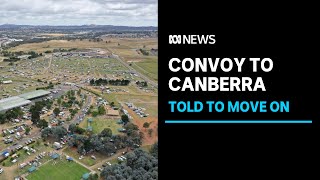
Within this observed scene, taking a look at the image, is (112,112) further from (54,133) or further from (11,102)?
(11,102)

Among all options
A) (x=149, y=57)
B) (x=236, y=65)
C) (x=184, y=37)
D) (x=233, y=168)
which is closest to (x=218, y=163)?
(x=233, y=168)

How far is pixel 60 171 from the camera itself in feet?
97.9

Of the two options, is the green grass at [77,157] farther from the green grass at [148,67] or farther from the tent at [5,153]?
the green grass at [148,67]

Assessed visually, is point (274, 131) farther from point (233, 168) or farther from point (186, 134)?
point (186, 134)

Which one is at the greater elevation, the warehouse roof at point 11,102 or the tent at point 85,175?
the warehouse roof at point 11,102

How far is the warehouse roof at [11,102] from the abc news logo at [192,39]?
46.6 metres

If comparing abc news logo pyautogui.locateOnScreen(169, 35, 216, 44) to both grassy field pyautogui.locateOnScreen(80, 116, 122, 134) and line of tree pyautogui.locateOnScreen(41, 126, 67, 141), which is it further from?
grassy field pyautogui.locateOnScreen(80, 116, 122, 134)

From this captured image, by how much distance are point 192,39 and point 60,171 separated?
87.0ft

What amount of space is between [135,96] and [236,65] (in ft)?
169

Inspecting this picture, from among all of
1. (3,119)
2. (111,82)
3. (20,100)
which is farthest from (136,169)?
(111,82)

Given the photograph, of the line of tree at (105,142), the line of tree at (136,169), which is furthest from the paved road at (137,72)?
the line of tree at (136,169)

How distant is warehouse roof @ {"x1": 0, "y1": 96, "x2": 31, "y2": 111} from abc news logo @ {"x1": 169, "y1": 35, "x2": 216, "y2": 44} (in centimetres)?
4665

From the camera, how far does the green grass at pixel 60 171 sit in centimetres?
2895

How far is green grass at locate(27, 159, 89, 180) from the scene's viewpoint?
2895 cm
